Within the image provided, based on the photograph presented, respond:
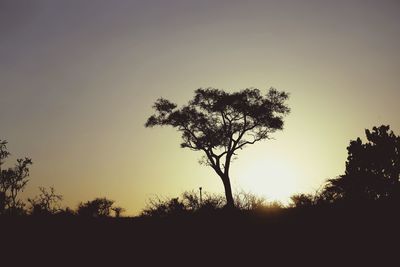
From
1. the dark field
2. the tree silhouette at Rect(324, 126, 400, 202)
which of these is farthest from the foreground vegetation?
the tree silhouette at Rect(324, 126, 400, 202)

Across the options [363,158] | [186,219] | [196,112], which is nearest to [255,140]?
[196,112]

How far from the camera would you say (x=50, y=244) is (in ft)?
19.7

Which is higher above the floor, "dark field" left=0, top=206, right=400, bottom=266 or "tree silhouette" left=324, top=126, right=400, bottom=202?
"tree silhouette" left=324, top=126, right=400, bottom=202

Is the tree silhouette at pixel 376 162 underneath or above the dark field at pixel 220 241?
above

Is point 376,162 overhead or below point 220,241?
overhead

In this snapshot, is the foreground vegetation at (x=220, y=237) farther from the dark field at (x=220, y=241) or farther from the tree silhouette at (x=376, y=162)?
the tree silhouette at (x=376, y=162)

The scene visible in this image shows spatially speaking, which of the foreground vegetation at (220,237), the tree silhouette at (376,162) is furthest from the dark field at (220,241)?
the tree silhouette at (376,162)

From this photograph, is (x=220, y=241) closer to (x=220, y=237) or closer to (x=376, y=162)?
(x=220, y=237)

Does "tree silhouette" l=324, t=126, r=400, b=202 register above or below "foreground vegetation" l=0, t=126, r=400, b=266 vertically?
above

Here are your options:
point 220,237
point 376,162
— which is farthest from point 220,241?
point 376,162

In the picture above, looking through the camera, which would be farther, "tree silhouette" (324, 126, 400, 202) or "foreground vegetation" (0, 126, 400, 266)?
"tree silhouette" (324, 126, 400, 202)

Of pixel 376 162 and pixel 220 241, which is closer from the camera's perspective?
pixel 220 241

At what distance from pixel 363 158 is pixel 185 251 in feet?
71.5

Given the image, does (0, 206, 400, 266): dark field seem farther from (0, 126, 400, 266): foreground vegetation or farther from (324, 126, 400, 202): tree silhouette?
(324, 126, 400, 202): tree silhouette
